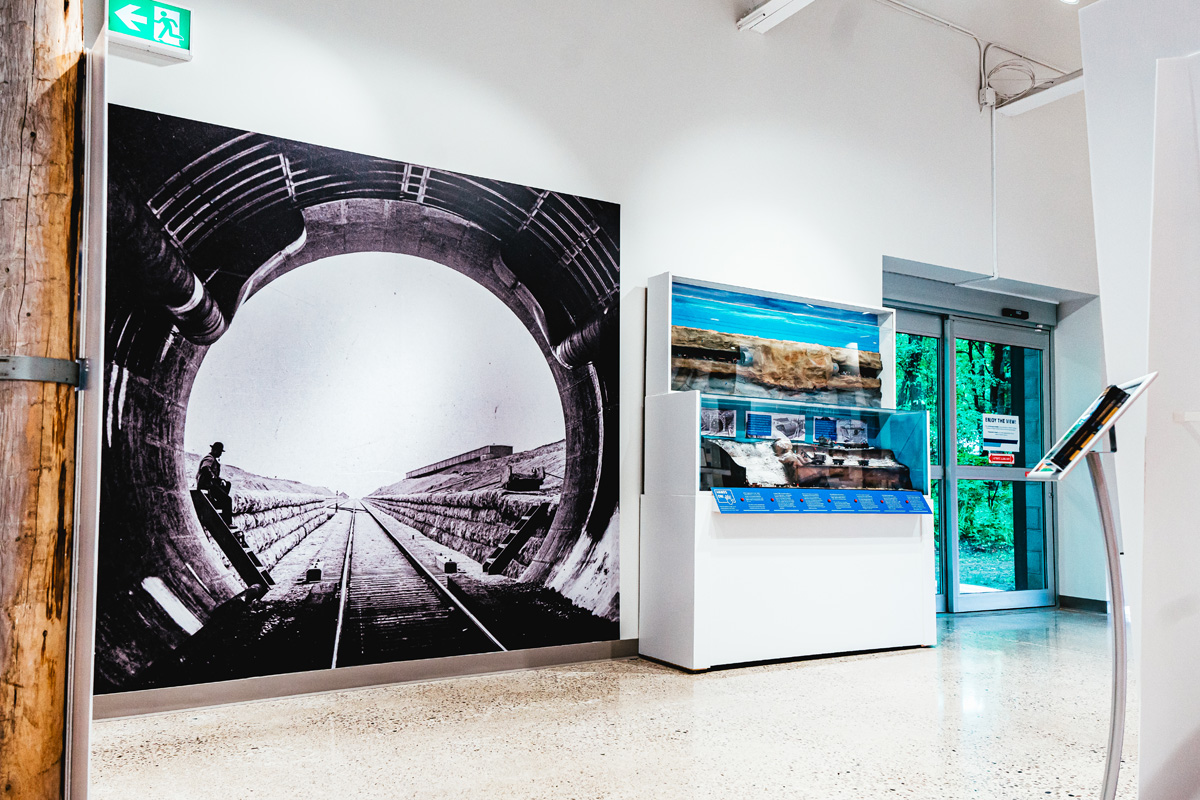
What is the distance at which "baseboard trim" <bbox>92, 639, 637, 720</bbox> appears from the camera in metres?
3.52

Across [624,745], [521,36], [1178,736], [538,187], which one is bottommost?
[624,745]

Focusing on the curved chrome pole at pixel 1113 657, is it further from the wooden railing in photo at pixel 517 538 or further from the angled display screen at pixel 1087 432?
the wooden railing in photo at pixel 517 538

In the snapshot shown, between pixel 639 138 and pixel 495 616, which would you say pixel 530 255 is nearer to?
pixel 639 138

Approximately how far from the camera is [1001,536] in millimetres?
7051

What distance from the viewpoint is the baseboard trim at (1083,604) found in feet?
22.6

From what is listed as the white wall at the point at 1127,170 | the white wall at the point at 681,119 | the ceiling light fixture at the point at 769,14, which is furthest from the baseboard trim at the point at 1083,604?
the white wall at the point at 1127,170

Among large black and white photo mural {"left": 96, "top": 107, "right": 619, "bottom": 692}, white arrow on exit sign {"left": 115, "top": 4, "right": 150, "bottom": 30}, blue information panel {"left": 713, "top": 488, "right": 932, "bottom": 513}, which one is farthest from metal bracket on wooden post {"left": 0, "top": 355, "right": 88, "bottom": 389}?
blue information panel {"left": 713, "top": 488, "right": 932, "bottom": 513}

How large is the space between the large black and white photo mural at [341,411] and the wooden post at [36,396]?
1636mm

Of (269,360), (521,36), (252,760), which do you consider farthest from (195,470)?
(521,36)

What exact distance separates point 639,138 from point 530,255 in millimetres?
972

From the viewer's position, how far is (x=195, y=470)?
3.67 metres

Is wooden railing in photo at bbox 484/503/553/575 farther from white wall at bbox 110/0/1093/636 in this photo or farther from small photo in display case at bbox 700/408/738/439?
small photo in display case at bbox 700/408/738/439

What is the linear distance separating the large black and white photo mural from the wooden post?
1636 millimetres

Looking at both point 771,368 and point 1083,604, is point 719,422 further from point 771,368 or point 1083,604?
point 1083,604
